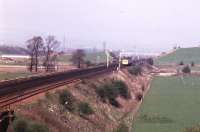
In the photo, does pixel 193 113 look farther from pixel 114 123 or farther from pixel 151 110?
pixel 114 123

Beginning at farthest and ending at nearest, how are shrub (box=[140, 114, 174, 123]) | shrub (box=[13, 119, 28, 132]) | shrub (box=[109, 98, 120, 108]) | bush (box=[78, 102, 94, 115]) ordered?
shrub (box=[109, 98, 120, 108])
shrub (box=[140, 114, 174, 123])
bush (box=[78, 102, 94, 115])
shrub (box=[13, 119, 28, 132])

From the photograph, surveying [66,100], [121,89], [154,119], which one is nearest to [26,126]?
[66,100]

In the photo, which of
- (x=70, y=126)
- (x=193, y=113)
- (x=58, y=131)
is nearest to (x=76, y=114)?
(x=70, y=126)

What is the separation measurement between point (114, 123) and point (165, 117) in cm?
1177

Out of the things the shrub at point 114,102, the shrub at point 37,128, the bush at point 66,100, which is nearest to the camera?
the shrub at point 37,128

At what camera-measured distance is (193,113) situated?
59.7 m

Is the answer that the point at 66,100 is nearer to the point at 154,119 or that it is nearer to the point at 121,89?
the point at 154,119

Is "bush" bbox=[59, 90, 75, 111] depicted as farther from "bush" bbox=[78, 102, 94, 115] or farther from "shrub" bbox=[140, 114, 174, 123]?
"shrub" bbox=[140, 114, 174, 123]

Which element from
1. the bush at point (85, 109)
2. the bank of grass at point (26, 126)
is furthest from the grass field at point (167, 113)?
the bank of grass at point (26, 126)

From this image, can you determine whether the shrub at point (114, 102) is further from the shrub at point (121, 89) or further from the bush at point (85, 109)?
the bush at point (85, 109)

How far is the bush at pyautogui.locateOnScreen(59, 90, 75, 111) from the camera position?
3966cm

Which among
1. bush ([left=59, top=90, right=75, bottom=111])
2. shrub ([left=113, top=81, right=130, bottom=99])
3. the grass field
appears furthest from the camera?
shrub ([left=113, top=81, right=130, bottom=99])

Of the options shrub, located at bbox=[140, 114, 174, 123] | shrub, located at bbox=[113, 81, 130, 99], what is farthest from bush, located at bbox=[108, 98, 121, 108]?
shrub, located at bbox=[113, 81, 130, 99]

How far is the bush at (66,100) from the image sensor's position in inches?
1561
